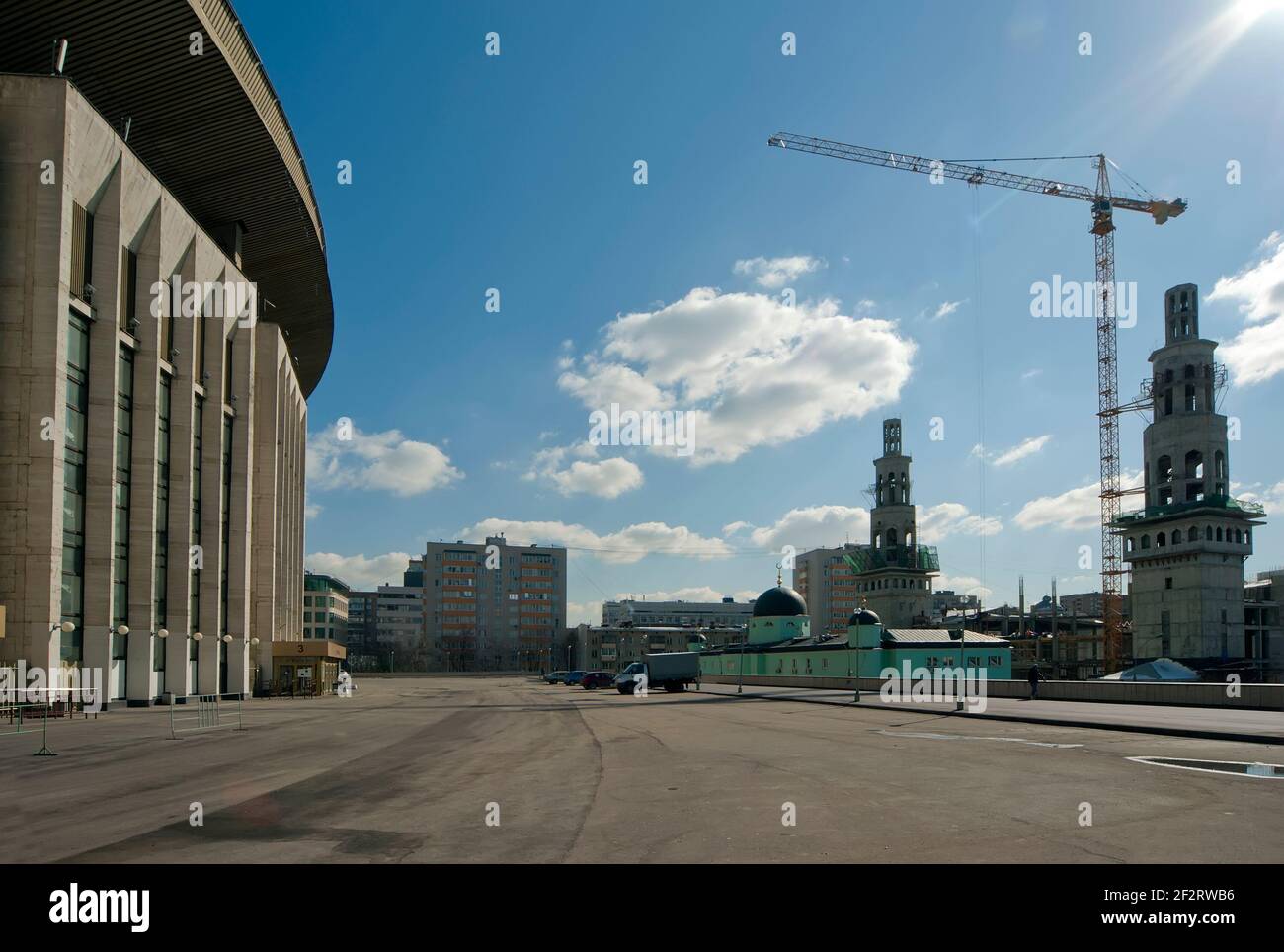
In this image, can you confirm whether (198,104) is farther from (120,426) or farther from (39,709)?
(39,709)

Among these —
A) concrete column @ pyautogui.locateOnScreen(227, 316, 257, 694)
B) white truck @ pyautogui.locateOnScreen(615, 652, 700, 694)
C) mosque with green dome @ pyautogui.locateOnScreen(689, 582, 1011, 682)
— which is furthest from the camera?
mosque with green dome @ pyautogui.locateOnScreen(689, 582, 1011, 682)

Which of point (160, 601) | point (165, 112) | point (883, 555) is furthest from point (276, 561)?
point (883, 555)

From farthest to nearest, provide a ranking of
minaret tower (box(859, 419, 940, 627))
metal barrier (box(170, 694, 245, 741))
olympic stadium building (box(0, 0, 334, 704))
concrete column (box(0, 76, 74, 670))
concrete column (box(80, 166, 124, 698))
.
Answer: minaret tower (box(859, 419, 940, 627)), concrete column (box(80, 166, 124, 698)), olympic stadium building (box(0, 0, 334, 704)), concrete column (box(0, 76, 74, 670)), metal barrier (box(170, 694, 245, 741))

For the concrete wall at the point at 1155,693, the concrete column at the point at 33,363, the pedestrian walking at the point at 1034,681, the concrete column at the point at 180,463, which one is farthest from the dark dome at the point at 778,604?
the concrete column at the point at 33,363

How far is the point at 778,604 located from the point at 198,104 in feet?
244

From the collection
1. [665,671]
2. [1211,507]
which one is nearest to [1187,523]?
[1211,507]

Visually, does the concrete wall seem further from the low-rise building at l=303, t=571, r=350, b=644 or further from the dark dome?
the low-rise building at l=303, t=571, r=350, b=644

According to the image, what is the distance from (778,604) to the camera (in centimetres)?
10244

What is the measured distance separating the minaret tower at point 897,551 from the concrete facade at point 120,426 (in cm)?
7721

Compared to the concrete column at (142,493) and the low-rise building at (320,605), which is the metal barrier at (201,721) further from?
the low-rise building at (320,605)

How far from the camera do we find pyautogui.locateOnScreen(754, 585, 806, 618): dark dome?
334 ft

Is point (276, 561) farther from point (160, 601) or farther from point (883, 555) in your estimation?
point (883, 555)

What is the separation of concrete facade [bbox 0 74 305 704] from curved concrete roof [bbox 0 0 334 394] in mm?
3583

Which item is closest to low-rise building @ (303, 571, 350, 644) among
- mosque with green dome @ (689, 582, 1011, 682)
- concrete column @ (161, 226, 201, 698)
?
mosque with green dome @ (689, 582, 1011, 682)
